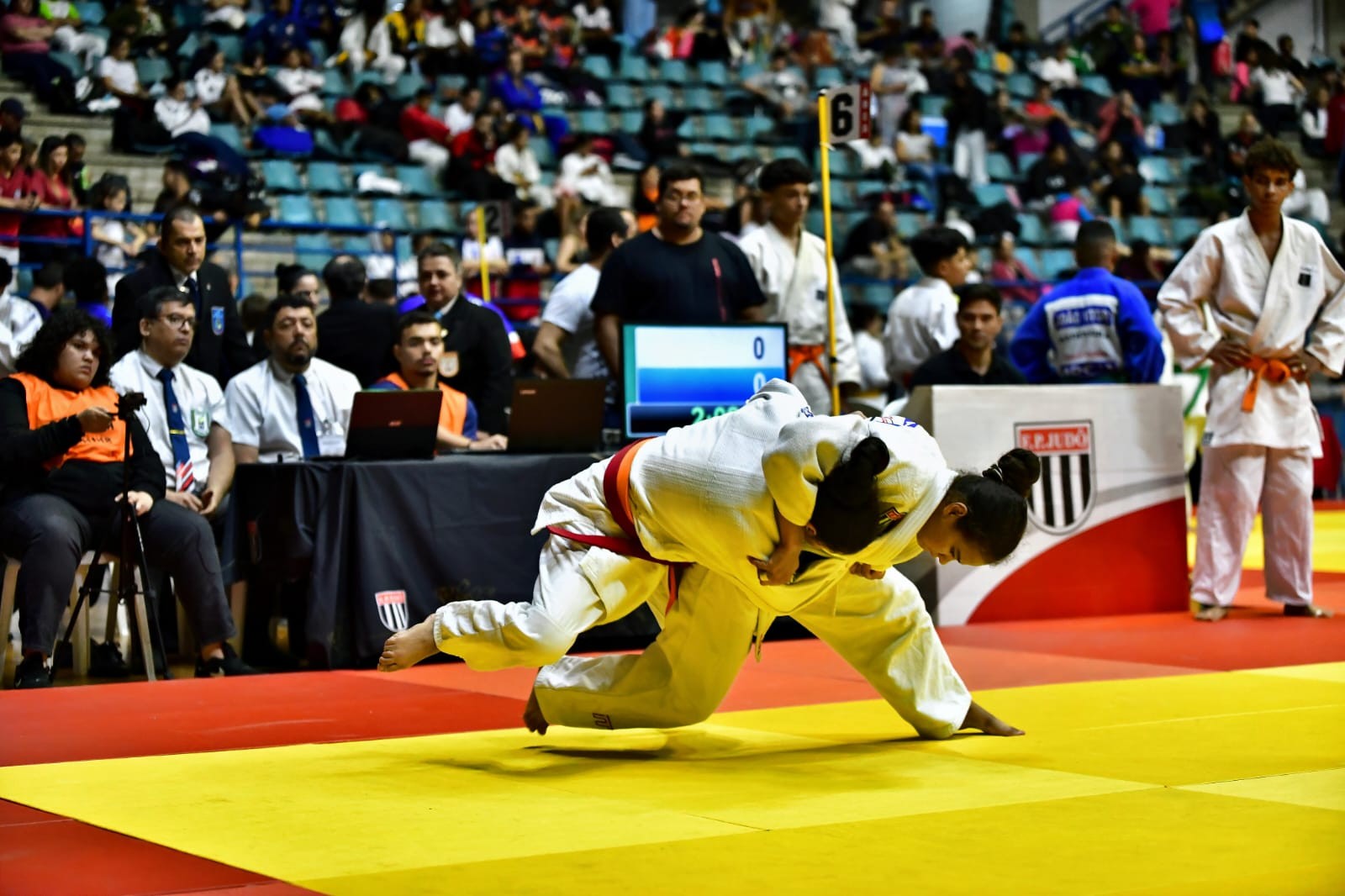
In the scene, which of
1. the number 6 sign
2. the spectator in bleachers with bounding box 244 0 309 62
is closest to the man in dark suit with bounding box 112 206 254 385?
the number 6 sign

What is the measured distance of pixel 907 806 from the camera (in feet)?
10.5

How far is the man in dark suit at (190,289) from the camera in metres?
6.79

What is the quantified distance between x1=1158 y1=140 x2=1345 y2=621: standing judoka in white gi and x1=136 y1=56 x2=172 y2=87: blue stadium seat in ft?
33.2

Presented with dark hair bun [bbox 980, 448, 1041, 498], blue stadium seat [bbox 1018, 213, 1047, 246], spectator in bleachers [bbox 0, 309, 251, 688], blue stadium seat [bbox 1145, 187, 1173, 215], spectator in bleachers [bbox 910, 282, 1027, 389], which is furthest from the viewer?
blue stadium seat [bbox 1145, 187, 1173, 215]

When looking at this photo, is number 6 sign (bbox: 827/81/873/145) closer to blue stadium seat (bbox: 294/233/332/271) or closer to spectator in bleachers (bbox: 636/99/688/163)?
blue stadium seat (bbox: 294/233/332/271)

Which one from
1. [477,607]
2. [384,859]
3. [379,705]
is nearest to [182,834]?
[384,859]

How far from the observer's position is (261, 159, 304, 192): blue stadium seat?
1352 centimetres

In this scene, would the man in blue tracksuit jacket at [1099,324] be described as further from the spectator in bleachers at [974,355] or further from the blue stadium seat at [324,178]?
the blue stadium seat at [324,178]

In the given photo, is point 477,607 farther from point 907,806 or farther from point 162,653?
point 162,653

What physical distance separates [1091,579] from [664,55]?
1241 centimetres

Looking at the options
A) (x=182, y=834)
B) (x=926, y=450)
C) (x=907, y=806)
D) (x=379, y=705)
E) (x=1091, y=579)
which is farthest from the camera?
(x=1091, y=579)

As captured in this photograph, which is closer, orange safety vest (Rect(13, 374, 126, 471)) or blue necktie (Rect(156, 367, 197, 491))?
orange safety vest (Rect(13, 374, 126, 471))

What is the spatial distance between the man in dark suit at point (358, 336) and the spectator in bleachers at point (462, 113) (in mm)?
7437

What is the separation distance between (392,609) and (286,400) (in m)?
1.20
